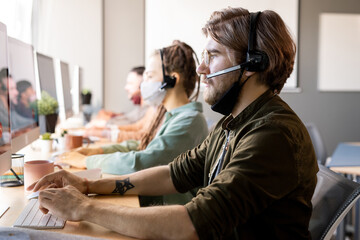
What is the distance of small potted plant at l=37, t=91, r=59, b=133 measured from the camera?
233 centimetres

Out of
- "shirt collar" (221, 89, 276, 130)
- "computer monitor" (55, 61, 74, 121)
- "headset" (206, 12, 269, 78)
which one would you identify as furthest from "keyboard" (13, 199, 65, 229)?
"computer monitor" (55, 61, 74, 121)

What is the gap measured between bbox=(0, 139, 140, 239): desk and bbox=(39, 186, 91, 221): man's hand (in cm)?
3

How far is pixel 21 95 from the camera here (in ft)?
5.62

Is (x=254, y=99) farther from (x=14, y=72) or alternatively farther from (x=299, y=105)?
(x=299, y=105)

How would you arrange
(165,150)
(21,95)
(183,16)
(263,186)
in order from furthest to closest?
(183,16) → (165,150) → (21,95) → (263,186)

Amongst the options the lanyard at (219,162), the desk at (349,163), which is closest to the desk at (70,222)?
the lanyard at (219,162)

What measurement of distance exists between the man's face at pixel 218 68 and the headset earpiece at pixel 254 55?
68mm

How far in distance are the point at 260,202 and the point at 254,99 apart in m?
0.35

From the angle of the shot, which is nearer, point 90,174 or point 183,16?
point 90,174

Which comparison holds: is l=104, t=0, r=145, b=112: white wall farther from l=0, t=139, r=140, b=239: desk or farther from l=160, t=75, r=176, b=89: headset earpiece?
l=0, t=139, r=140, b=239: desk

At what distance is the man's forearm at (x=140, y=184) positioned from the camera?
4.56 ft

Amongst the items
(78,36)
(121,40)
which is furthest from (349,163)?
(78,36)

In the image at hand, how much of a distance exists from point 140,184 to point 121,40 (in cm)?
390

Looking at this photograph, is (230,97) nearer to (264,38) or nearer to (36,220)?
(264,38)
